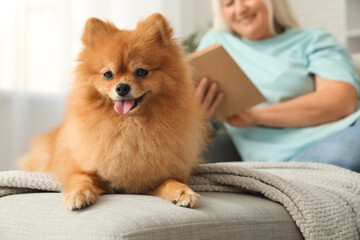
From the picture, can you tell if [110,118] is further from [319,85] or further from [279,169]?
[319,85]

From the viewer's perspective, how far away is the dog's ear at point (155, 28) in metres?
1.08

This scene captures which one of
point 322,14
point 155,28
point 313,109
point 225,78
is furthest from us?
point 322,14

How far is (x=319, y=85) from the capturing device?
203 centimetres

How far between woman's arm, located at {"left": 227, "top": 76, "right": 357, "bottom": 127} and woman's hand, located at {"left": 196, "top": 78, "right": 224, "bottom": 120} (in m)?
0.25

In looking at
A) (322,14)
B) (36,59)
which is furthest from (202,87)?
(322,14)

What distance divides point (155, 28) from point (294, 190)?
0.54 meters

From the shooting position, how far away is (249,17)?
7.31ft

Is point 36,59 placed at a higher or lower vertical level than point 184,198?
lower

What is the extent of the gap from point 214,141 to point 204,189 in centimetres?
90

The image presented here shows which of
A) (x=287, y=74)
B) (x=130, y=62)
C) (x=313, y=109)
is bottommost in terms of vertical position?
(x=313, y=109)

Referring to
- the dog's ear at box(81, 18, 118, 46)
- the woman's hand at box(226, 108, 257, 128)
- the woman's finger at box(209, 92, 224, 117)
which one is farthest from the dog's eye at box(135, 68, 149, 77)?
the woman's hand at box(226, 108, 257, 128)

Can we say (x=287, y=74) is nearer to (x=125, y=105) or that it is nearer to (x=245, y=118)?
(x=245, y=118)

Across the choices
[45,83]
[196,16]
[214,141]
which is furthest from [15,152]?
[196,16]

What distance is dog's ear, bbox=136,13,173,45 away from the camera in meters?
1.08
